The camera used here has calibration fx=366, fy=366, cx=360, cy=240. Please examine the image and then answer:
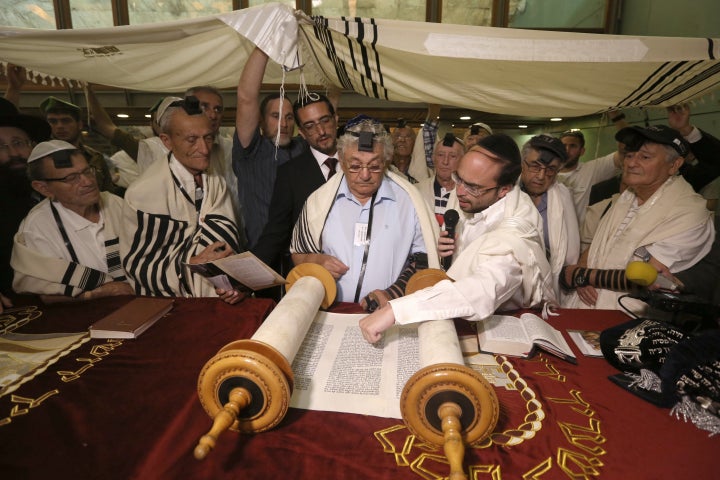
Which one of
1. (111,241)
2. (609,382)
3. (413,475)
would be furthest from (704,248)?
(111,241)

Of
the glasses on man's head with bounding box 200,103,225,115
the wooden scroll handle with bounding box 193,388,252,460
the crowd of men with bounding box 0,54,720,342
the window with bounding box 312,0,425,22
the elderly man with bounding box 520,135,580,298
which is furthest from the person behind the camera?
the window with bounding box 312,0,425,22

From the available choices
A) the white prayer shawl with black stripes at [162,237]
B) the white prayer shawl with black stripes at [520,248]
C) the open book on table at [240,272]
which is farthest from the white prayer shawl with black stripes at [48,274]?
the white prayer shawl with black stripes at [520,248]

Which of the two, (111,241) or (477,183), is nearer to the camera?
(477,183)

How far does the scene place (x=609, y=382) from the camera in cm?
136

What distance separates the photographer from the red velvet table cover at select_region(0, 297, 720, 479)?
985mm

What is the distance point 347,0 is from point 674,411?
19.5 feet

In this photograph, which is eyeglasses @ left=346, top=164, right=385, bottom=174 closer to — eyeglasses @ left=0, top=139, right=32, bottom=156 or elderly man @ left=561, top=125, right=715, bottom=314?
elderly man @ left=561, top=125, right=715, bottom=314

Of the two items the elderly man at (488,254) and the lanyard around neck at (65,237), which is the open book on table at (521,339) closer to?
the elderly man at (488,254)

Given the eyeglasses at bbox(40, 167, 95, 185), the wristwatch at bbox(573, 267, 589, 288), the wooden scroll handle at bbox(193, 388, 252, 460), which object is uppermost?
the eyeglasses at bbox(40, 167, 95, 185)

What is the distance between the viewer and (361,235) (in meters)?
2.09

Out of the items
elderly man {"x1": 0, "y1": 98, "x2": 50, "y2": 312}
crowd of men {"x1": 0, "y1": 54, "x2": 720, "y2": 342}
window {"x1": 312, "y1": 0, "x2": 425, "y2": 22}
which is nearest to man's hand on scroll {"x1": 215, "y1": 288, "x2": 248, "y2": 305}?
crowd of men {"x1": 0, "y1": 54, "x2": 720, "y2": 342}

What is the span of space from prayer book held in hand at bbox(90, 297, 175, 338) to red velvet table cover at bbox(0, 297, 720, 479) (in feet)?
0.68

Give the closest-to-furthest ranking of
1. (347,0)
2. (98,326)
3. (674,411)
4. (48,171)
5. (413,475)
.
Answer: (413,475) → (674,411) → (98,326) → (48,171) → (347,0)

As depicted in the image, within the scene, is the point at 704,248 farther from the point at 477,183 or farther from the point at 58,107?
the point at 58,107
